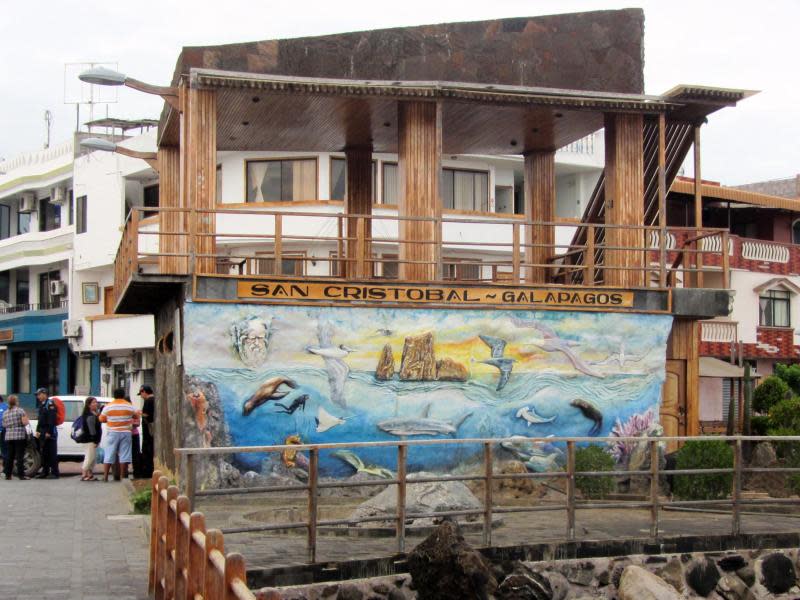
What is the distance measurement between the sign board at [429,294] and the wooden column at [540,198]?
4038mm

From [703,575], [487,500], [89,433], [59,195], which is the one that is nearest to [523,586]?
[487,500]

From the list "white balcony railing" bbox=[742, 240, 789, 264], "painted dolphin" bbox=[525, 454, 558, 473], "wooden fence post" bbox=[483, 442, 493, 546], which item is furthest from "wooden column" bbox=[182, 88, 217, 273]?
"white balcony railing" bbox=[742, 240, 789, 264]

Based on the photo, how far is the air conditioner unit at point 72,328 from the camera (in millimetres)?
45375

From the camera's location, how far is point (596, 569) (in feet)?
41.4

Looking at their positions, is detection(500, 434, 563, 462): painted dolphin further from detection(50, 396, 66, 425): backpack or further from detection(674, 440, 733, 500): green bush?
detection(50, 396, 66, 425): backpack

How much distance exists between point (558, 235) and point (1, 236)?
1017 inches

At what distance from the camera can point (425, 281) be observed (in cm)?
1759

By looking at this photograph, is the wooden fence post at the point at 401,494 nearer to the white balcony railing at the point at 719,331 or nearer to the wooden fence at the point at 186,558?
the wooden fence at the point at 186,558

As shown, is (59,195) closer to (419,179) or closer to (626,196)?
(419,179)

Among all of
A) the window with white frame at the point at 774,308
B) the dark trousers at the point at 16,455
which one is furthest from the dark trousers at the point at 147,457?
the window with white frame at the point at 774,308

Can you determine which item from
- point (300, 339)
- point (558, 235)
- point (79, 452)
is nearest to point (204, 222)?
point (300, 339)

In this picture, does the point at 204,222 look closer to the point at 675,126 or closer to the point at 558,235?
the point at 675,126

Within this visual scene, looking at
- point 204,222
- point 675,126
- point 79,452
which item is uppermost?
point 675,126

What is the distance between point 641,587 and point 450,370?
5.81 m
